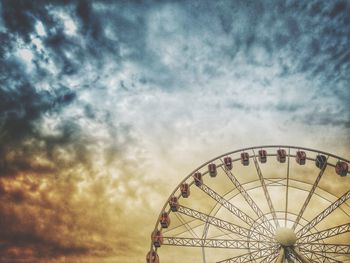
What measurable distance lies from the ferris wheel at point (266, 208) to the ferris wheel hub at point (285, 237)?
18 mm


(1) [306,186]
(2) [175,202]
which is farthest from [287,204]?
(2) [175,202]

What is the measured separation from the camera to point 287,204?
19.1 meters

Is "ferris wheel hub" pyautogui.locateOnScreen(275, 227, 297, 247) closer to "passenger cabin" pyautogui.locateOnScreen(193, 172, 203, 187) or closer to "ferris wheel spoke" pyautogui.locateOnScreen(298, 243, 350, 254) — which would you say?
"ferris wheel spoke" pyautogui.locateOnScreen(298, 243, 350, 254)

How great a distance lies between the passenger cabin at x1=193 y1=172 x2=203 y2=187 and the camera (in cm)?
1861

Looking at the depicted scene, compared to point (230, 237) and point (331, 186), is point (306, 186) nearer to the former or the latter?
point (331, 186)

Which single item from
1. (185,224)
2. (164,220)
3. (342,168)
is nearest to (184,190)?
(164,220)

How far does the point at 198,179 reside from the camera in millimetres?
18750

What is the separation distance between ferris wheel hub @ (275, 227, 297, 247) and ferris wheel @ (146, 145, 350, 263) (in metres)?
0.02

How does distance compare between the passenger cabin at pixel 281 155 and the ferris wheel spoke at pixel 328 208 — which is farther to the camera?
the passenger cabin at pixel 281 155

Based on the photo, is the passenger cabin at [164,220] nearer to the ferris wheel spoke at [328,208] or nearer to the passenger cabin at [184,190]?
the passenger cabin at [184,190]

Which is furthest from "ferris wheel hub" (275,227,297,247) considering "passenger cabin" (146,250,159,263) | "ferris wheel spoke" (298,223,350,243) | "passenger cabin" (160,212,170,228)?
"passenger cabin" (146,250,159,263)

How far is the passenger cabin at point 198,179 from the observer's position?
1861 cm

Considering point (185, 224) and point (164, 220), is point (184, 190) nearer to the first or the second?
point (164, 220)

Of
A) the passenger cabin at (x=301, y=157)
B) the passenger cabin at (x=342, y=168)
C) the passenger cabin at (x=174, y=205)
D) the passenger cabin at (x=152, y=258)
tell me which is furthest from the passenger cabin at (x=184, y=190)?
the passenger cabin at (x=342, y=168)
